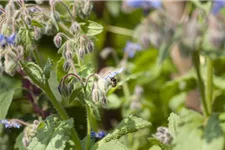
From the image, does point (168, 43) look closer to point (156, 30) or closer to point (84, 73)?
point (156, 30)

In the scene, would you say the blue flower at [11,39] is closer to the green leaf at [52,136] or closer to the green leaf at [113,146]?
the green leaf at [52,136]

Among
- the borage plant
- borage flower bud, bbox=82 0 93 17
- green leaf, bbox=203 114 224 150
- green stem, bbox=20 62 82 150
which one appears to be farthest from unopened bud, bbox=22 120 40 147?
green leaf, bbox=203 114 224 150

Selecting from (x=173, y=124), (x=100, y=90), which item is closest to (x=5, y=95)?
(x=100, y=90)

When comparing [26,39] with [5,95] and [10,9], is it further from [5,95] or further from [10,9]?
[5,95]

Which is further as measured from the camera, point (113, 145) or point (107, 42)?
point (107, 42)

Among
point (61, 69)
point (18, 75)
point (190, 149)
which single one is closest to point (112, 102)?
point (18, 75)

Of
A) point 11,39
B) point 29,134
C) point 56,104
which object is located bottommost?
point 29,134
